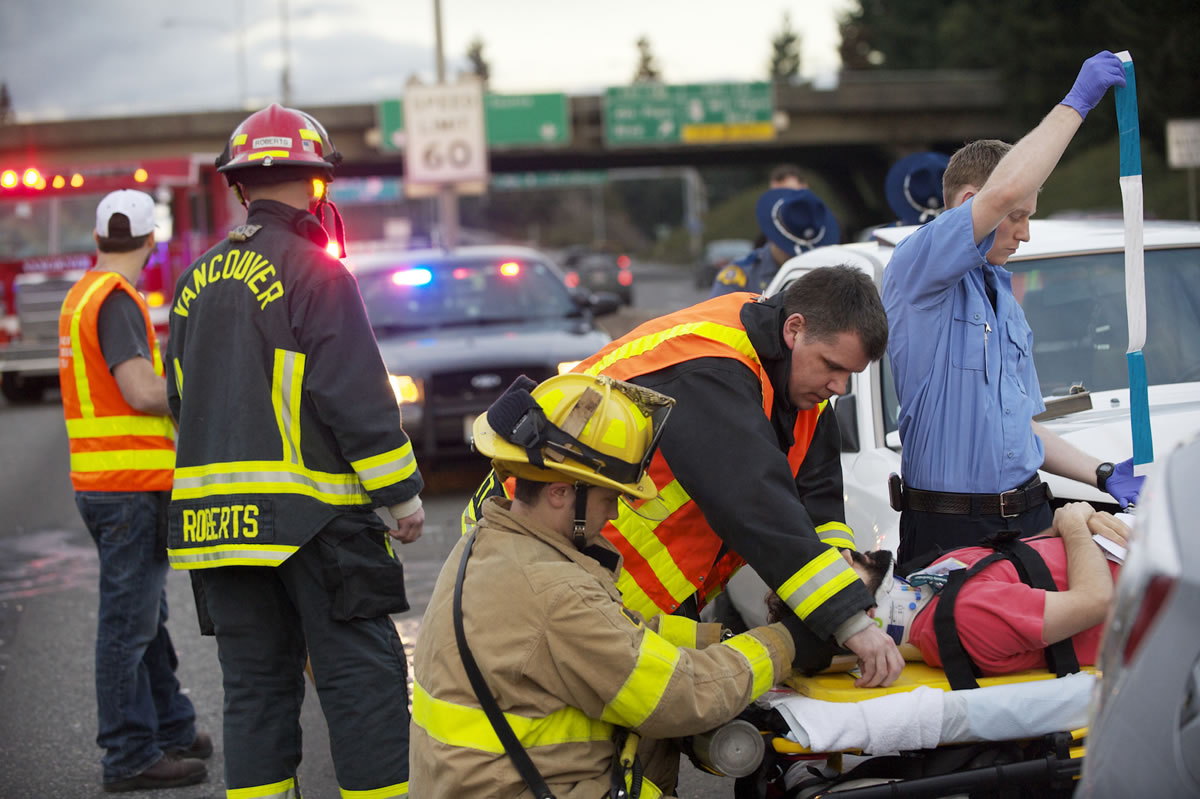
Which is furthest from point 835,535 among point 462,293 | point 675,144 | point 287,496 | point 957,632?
point 675,144

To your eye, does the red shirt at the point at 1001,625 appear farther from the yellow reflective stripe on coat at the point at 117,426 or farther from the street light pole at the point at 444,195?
the street light pole at the point at 444,195

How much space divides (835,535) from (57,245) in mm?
18620

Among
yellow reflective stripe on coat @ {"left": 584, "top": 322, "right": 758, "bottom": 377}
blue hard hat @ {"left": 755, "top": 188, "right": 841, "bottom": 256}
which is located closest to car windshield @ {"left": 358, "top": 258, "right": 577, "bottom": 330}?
blue hard hat @ {"left": 755, "top": 188, "right": 841, "bottom": 256}

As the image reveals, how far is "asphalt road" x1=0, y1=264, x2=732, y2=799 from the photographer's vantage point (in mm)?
4871

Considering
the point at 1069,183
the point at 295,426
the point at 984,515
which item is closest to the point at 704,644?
the point at 984,515

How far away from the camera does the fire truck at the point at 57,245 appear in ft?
62.1

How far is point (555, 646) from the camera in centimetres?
266

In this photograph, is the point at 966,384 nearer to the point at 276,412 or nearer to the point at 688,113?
the point at 276,412

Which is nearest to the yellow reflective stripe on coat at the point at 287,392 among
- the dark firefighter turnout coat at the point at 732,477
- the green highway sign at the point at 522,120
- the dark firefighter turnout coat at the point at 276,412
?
the dark firefighter turnout coat at the point at 276,412

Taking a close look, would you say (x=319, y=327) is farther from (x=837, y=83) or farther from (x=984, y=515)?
(x=837, y=83)

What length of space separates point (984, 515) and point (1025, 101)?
42591mm

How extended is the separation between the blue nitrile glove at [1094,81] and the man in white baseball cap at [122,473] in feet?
10.3

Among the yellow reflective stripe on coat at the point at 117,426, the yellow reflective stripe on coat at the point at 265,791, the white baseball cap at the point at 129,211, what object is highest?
the white baseball cap at the point at 129,211

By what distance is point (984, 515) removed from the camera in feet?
12.1
